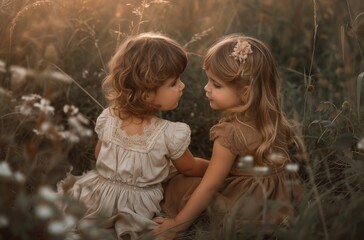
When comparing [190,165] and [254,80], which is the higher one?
[254,80]

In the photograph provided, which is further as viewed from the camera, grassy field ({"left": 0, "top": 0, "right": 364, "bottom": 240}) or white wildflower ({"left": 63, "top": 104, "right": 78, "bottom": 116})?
white wildflower ({"left": 63, "top": 104, "right": 78, "bottom": 116})

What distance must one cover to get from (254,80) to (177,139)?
483 millimetres

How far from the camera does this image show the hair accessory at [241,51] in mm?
2822

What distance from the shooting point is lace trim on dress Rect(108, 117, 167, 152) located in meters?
2.81

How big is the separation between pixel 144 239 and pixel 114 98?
999mm

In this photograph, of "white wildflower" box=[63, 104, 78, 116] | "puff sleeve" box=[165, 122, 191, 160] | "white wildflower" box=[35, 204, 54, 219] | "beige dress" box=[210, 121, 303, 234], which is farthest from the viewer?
"puff sleeve" box=[165, 122, 191, 160]

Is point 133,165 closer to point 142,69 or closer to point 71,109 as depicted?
point 142,69

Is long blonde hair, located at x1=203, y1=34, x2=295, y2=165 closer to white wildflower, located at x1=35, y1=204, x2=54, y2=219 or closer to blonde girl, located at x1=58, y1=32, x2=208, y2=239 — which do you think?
blonde girl, located at x1=58, y1=32, x2=208, y2=239

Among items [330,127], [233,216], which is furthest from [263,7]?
[233,216]

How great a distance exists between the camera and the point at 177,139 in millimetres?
2818

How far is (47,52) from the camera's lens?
346 centimetres

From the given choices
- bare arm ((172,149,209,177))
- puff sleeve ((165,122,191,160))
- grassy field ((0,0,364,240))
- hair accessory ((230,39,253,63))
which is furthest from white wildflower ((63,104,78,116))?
hair accessory ((230,39,253,63))

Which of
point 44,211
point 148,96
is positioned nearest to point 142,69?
point 148,96

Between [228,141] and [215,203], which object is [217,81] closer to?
[228,141]
